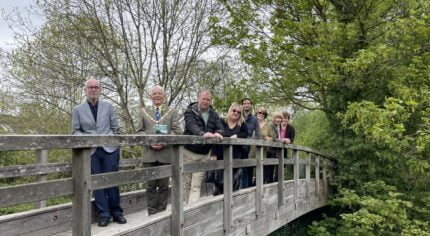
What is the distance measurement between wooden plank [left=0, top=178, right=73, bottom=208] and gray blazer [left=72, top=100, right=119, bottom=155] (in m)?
1.55

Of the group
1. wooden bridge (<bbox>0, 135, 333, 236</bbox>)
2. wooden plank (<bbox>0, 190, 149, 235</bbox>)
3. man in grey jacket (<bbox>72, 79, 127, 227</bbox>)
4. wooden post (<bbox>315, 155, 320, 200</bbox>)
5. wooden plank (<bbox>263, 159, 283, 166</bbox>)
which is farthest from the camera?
wooden post (<bbox>315, 155, 320, 200</bbox>)

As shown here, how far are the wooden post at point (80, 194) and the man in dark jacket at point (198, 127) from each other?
222 cm

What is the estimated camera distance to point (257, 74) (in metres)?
11.7

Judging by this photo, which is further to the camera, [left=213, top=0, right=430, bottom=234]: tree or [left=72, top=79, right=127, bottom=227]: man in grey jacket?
[left=213, top=0, right=430, bottom=234]: tree

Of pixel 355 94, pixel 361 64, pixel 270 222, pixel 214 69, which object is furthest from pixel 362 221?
pixel 214 69

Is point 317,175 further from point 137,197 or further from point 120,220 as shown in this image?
point 120,220

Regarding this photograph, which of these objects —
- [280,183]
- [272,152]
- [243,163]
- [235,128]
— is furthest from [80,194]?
[272,152]

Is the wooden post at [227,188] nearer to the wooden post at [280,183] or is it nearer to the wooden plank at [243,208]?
the wooden plank at [243,208]

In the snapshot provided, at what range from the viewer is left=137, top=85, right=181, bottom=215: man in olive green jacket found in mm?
4566

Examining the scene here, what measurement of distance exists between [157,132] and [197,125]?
531 mm

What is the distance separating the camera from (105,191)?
4281 millimetres

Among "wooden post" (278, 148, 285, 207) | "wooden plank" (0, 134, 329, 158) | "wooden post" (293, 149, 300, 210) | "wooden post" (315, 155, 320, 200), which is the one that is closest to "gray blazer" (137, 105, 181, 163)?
"wooden plank" (0, 134, 329, 158)

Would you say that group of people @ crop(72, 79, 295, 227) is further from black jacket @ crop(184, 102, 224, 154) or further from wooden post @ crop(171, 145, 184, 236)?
wooden post @ crop(171, 145, 184, 236)

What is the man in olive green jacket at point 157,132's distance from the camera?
4.57m
